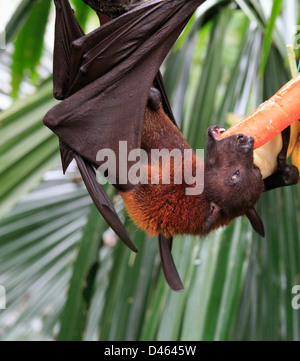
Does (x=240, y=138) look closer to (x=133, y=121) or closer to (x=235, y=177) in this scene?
(x=235, y=177)

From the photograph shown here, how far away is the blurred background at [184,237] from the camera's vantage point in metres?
1.62

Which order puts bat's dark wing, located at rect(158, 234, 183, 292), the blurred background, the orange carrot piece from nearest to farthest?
the orange carrot piece < bat's dark wing, located at rect(158, 234, 183, 292) < the blurred background

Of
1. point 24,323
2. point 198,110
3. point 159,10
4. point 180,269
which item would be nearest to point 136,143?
point 159,10

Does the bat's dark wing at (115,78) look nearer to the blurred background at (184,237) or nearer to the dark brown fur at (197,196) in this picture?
the dark brown fur at (197,196)

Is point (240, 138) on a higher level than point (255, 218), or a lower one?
higher

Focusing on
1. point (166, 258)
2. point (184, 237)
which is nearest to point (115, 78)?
point (166, 258)

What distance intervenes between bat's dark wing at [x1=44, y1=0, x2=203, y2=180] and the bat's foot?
94mm

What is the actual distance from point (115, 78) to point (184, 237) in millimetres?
622

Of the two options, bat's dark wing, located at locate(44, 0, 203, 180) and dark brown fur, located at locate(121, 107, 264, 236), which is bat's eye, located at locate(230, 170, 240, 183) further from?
bat's dark wing, located at locate(44, 0, 203, 180)

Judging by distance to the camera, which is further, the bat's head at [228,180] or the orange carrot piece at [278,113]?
the bat's head at [228,180]

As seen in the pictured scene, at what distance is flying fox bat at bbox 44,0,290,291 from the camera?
52.3 inches

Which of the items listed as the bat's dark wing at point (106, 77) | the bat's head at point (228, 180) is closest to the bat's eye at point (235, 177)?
the bat's head at point (228, 180)

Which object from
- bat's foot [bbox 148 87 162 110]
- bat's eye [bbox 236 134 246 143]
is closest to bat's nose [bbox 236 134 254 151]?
bat's eye [bbox 236 134 246 143]

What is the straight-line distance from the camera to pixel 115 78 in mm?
1400
